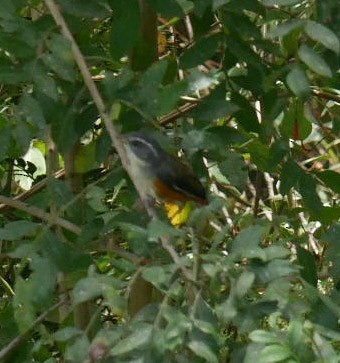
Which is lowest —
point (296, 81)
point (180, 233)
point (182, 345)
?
point (182, 345)

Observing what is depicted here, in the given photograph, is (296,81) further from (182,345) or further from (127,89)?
(182,345)

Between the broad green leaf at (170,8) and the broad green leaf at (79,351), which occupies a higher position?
the broad green leaf at (170,8)

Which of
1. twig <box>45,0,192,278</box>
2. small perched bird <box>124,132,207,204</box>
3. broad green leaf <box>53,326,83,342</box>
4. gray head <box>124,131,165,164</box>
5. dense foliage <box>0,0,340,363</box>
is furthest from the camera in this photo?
small perched bird <box>124,132,207,204</box>

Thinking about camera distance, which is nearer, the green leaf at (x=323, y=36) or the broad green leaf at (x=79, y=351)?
the broad green leaf at (x=79, y=351)

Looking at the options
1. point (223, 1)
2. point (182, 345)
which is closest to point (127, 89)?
point (223, 1)

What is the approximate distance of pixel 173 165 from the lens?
3178 mm

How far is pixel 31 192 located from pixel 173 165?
20.8 inches

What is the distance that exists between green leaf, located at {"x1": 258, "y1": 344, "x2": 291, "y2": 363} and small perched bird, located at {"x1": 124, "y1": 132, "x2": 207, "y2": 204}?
1.51m

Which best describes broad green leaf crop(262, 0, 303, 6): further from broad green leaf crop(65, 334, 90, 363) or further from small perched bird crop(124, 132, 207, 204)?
small perched bird crop(124, 132, 207, 204)

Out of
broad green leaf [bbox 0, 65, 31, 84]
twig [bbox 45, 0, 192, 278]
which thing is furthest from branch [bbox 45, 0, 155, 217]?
Result: broad green leaf [bbox 0, 65, 31, 84]

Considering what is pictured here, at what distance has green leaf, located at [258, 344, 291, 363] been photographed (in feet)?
4.76

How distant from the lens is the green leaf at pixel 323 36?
1.84m

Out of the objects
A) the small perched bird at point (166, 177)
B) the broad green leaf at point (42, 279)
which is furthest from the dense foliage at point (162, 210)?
the small perched bird at point (166, 177)

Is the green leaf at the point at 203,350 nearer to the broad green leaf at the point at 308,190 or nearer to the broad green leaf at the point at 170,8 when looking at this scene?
the broad green leaf at the point at 170,8
